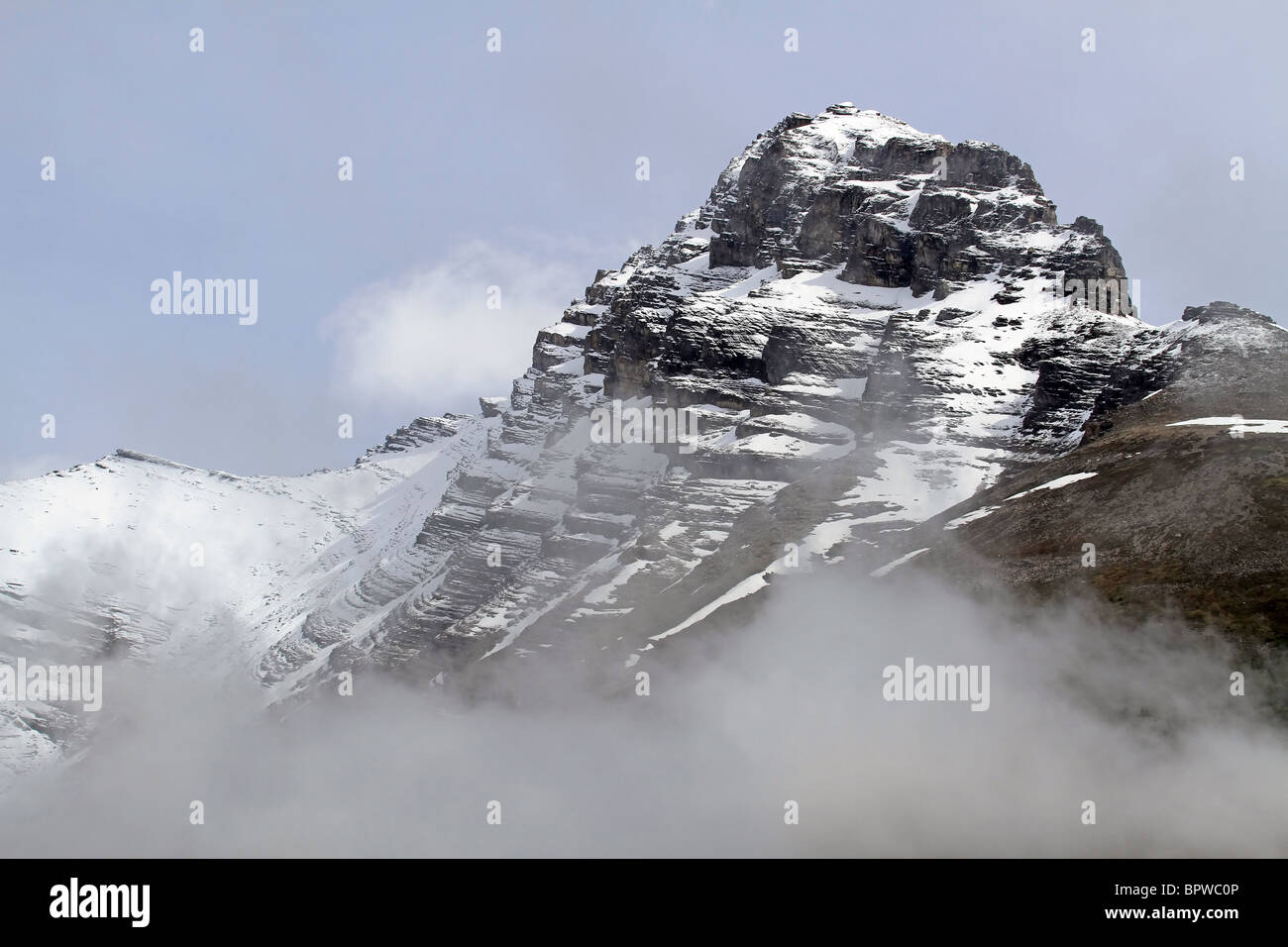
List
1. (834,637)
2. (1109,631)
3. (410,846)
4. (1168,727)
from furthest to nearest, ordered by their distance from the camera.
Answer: (834,637)
(410,846)
(1109,631)
(1168,727)

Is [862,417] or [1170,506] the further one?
[862,417]

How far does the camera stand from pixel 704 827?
83812 mm

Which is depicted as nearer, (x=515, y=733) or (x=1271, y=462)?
(x=1271, y=462)

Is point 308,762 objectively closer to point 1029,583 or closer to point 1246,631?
point 1029,583

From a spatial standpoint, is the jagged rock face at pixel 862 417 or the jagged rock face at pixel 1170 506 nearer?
the jagged rock face at pixel 1170 506

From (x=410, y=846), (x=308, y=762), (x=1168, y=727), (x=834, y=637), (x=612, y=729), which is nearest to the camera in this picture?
(x=1168, y=727)

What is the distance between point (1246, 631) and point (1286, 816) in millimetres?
14656

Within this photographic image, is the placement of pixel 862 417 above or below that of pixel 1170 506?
above

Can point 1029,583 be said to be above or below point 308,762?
above

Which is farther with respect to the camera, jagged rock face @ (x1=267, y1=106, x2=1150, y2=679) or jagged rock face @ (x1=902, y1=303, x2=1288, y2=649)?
jagged rock face @ (x1=267, y1=106, x2=1150, y2=679)

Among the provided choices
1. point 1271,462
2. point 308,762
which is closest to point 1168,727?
point 1271,462

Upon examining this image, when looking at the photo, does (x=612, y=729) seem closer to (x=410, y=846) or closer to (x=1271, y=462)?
(x=410, y=846)

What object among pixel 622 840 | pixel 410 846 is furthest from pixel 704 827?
pixel 410 846
